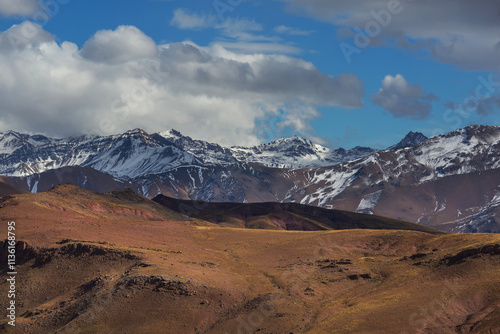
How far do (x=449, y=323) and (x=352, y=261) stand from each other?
42289mm

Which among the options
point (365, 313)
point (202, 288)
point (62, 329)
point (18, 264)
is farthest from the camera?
point (18, 264)

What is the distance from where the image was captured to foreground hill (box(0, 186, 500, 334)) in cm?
9212

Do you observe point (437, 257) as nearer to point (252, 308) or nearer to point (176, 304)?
point (252, 308)

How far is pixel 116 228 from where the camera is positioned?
500 feet

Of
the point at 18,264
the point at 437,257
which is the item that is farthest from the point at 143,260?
the point at 437,257

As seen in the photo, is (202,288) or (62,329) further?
(202,288)

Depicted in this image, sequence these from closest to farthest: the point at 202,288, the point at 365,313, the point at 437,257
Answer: the point at 365,313, the point at 202,288, the point at 437,257

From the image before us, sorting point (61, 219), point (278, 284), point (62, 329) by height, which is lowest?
point (62, 329)

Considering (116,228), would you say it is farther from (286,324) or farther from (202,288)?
(286,324)

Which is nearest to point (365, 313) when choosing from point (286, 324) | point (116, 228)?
point (286, 324)

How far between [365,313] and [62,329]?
45.8 m

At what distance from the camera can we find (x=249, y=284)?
113 metres

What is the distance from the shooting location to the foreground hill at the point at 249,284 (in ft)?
302

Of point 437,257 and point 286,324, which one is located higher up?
point 437,257
